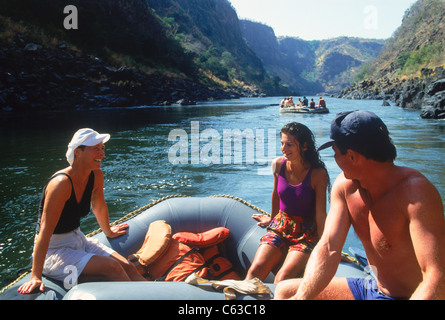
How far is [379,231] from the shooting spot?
1640 millimetres

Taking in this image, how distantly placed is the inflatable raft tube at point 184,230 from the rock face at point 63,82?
21.2 metres

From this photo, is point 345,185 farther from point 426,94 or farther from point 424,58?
point 424,58

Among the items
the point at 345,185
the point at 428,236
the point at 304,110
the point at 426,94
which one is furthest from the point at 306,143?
the point at 426,94

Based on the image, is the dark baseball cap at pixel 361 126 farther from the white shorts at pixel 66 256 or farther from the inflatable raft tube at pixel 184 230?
the white shorts at pixel 66 256

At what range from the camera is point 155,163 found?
9172 mm

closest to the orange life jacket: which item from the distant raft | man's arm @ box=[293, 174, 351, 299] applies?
man's arm @ box=[293, 174, 351, 299]

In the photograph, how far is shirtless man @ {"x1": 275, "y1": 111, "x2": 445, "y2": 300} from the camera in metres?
1.39

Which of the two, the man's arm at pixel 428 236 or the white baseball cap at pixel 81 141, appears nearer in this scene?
the man's arm at pixel 428 236

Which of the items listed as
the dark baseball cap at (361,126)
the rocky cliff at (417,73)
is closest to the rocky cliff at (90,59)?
the rocky cliff at (417,73)

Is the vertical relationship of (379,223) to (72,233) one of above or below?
above

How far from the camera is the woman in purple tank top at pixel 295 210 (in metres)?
2.63

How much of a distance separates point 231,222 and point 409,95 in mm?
28219

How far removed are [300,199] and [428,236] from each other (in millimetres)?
1414
